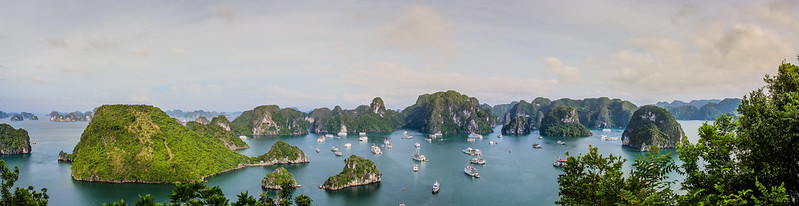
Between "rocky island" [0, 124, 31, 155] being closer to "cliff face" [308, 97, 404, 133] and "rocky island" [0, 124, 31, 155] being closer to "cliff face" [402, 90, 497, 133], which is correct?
"cliff face" [308, 97, 404, 133]

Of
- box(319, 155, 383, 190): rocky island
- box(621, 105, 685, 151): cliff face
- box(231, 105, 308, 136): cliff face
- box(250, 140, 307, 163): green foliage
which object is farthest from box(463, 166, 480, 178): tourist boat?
box(231, 105, 308, 136): cliff face

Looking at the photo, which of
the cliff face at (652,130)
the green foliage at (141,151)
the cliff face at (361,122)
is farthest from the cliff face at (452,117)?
the green foliage at (141,151)

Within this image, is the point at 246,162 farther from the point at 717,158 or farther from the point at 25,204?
the point at 717,158

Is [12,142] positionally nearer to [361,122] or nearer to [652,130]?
[361,122]

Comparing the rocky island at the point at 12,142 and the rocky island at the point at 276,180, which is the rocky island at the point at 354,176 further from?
the rocky island at the point at 12,142

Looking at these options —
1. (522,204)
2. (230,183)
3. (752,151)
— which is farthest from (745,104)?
(230,183)

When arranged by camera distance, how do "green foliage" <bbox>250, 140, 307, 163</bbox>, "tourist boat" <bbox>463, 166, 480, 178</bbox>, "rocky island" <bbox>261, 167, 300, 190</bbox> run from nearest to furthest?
"rocky island" <bbox>261, 167, 300, 190</bbox> < "tourist boat" <bbox>463, 166, 480, 178</bbox> < "green foliage" <bbox>250, 140, 307, 163</bbox>
